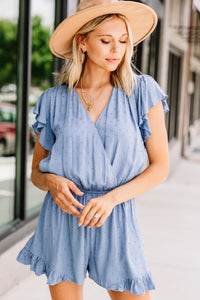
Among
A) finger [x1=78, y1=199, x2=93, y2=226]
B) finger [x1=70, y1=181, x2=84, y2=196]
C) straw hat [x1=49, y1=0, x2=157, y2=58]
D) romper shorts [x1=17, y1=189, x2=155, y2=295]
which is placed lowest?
romper shorts [x1=17, y1=189, x2=155, y2=295]

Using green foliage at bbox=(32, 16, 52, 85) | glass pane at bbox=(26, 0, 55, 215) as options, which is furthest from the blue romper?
green foliage at bbox=(32, 16, 52, 85)

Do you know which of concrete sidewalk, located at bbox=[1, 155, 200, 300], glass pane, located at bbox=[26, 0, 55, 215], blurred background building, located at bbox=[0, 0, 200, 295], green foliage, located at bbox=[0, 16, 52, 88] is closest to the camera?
concrete sidewalk, located at bbox=[1, 155, 200, 300]

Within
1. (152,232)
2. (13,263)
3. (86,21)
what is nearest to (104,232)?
(86,21)

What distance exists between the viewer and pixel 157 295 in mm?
3240

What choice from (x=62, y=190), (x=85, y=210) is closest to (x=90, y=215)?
(x=85, y=210)

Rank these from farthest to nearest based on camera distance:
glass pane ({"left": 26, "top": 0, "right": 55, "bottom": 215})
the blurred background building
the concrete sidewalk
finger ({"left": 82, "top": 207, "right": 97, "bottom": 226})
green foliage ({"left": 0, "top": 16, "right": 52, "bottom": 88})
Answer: glass pane ({"left": 26, "top": 0, "right": 55, "bottom": 215}) < green foliage ({"left": 0, "top": 16, "right": 52, "bottom": 88}) < the blurred background building < the concrete sidewalk < finger ({"left": 82, "top": 207, "right": 97, "bottom": 226})

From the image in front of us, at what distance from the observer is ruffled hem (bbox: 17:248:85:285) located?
64.0 inches

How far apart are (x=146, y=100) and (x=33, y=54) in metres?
2.60

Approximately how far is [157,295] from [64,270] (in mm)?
1825

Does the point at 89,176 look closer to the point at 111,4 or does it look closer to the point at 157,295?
the point at 111,4

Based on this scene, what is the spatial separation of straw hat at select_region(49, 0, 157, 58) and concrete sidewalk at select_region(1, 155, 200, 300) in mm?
2052

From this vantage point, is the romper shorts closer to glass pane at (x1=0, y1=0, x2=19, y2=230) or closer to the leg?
the leg

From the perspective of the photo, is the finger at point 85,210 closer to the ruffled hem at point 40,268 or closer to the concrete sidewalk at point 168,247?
the ruffled hem at point 40,268

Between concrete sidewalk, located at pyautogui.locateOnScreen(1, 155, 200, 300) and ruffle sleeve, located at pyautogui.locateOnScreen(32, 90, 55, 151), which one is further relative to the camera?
concrete sidewalk, located at pyautogui.locateOnScreen(1, 155, 200, 300)
